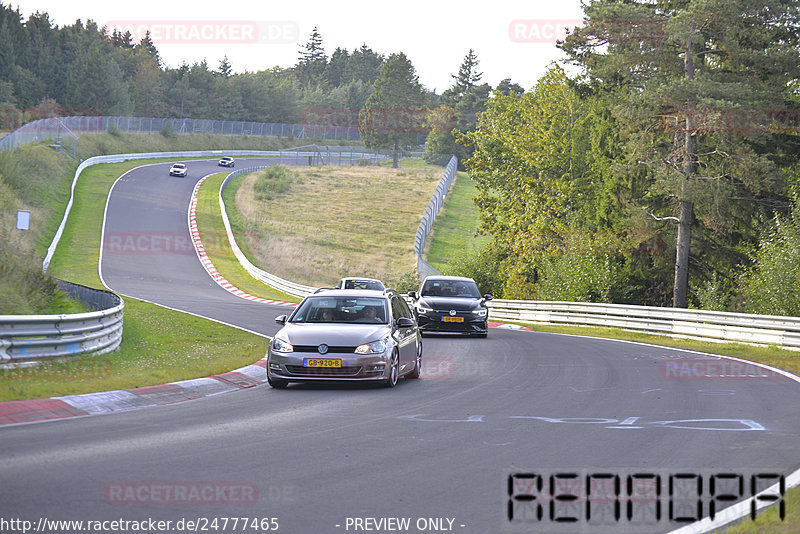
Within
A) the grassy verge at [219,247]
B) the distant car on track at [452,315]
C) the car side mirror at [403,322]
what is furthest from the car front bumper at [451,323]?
the grassy verge at [219,247]

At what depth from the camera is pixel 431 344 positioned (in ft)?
77.3

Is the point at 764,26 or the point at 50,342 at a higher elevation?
the point at 764,26

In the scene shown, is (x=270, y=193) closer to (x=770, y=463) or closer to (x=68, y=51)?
(x=68, y=51)

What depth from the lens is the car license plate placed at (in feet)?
44.1

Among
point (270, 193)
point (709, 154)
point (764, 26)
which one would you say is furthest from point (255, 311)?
point (270, 193)

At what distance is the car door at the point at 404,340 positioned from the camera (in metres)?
14.7

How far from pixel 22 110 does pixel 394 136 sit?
45684 millimetres

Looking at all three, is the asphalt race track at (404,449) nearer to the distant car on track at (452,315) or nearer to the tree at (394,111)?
Answer: the distant car on track at (452,315)

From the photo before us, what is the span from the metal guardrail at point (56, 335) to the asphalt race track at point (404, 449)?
2995 mm

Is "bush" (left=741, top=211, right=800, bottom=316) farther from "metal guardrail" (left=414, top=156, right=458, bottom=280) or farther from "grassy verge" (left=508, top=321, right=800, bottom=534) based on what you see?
"metal guardrail" (left=414, top=156, right=458, bottom=280)

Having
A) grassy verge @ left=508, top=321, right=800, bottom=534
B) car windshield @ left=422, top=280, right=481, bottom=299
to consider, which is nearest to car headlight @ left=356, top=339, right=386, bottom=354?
grassy verge @ left=508, top=321, right=800, bottom=534

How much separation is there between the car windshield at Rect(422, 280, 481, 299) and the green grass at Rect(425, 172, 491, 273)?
1849cm
